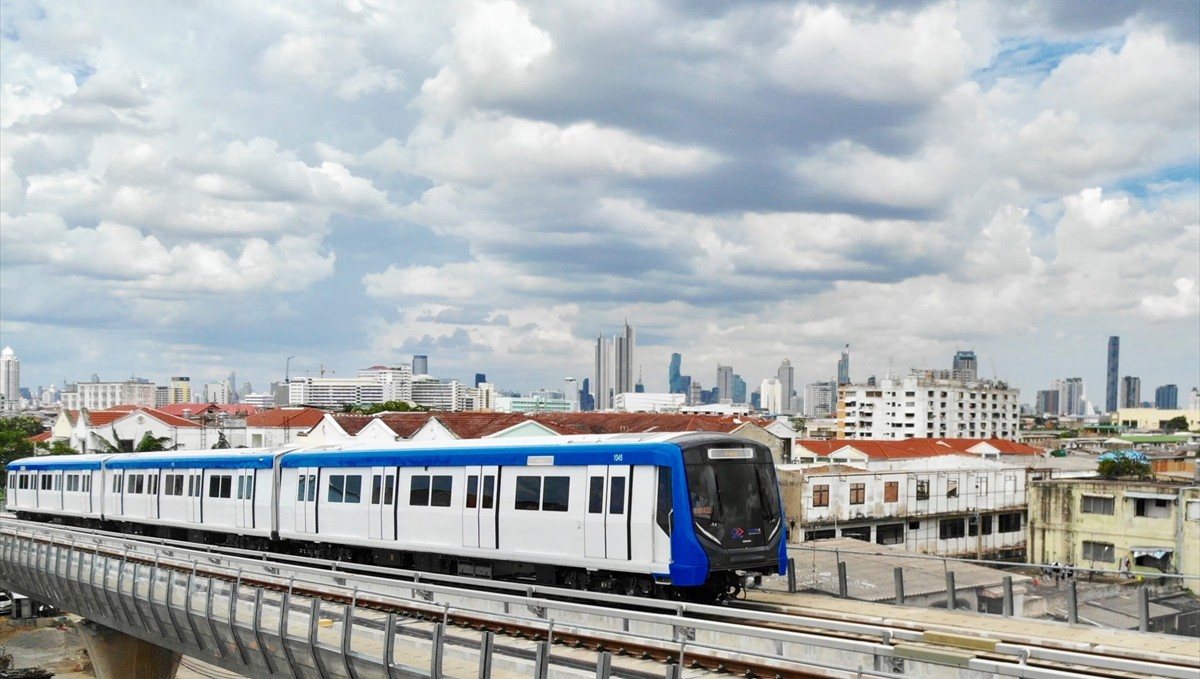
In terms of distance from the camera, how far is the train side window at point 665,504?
57.6ft

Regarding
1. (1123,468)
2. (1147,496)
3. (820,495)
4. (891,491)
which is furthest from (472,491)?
(1123,468)

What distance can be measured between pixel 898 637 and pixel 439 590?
6.57 meters

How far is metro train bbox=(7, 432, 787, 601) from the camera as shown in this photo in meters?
17.8

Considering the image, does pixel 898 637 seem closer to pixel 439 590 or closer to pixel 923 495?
pixel 439 590

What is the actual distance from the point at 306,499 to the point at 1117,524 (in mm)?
36388

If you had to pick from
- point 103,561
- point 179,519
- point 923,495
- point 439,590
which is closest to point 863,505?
point 923,495

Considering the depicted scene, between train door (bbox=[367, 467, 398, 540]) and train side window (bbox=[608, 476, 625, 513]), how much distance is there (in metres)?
6.91

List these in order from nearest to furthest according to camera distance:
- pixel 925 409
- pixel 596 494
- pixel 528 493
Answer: pixel 596 494 → pixel 528 493 → pixel 925 409

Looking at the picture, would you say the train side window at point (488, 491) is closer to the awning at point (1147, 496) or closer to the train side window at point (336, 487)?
the train side window at point (336, 487)

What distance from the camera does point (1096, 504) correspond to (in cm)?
4844

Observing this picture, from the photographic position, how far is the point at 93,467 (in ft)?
125

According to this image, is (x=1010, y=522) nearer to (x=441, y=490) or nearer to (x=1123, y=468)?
(x=1123, y=468)

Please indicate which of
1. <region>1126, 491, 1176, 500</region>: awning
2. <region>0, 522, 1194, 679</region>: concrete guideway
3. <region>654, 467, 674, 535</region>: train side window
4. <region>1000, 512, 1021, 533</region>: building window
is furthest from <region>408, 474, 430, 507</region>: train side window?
<region>1000, 512, 1021, 533</region>: building window

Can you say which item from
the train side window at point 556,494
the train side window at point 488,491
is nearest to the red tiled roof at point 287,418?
the train side window at point 488,491
